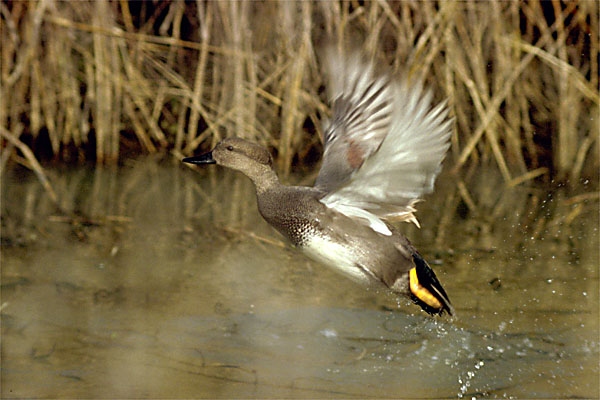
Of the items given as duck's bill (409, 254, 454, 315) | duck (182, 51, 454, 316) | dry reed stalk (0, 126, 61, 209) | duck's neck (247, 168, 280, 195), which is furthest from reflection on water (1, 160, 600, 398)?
duck's neck (247, 168, 280, 195)

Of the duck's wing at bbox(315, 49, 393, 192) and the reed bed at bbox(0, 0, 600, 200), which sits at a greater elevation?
the duck's wing at bbox(315, 49, 393, 192)

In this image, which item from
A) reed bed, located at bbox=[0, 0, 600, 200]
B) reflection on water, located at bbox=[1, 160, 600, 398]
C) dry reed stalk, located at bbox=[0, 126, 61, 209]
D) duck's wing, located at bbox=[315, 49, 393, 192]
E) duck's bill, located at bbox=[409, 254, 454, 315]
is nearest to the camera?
duck's bill, located at bbox=[409, 254, 454, 315]

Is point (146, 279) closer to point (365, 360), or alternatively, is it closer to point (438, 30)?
point (365, 360)

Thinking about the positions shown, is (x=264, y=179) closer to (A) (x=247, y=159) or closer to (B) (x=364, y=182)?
(A) (x=247, y=159)

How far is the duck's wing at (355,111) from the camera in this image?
310 centimetres

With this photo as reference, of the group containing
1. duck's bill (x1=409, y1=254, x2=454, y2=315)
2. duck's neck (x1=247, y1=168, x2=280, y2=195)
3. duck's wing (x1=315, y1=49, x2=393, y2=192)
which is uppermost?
duck's wing (x1=315, y1=49, x2=393, y2=192)

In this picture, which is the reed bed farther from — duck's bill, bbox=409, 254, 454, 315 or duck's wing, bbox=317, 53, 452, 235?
duck's wing, bbox=317, 53, 452, 235

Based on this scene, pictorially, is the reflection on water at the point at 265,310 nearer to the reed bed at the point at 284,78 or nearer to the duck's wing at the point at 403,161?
the reed bed at the point at 284,78

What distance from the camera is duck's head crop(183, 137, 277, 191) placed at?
295cm

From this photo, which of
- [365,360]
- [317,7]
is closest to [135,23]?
[317,7]

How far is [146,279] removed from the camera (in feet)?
15.0

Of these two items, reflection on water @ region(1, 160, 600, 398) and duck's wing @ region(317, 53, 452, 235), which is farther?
reflection on water @ region(1, 160, 600, 398)

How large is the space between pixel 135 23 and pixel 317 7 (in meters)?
1.89

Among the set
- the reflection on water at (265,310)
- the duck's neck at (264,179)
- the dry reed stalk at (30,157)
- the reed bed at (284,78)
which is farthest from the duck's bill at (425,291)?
the reed bed at (284,78)
